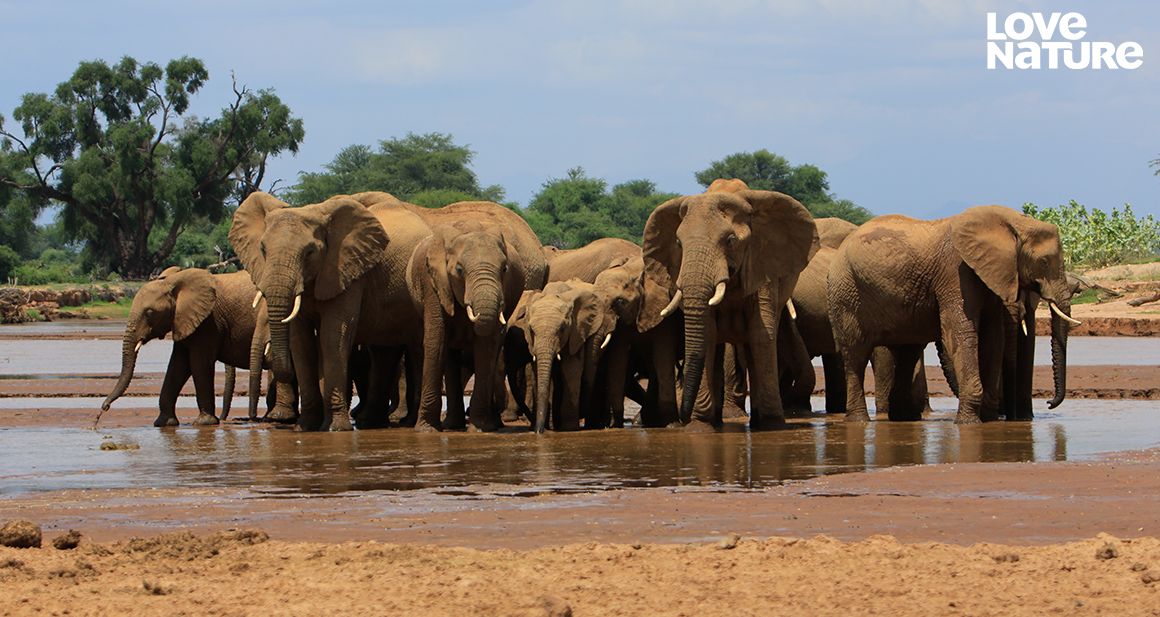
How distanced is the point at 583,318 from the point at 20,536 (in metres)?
8.71

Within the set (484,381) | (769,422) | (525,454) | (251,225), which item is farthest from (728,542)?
(251,225)

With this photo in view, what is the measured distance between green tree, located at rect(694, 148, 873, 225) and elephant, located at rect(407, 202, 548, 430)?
275ft

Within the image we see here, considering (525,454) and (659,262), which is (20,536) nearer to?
(525,454)

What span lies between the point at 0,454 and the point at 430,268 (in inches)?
175

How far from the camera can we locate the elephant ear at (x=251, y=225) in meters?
18.9

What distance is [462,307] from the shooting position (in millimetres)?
17672

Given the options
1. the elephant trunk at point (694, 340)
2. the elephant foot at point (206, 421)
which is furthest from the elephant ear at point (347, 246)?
the elephant trunk at point (694, 340)

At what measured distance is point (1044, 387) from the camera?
2395 cm

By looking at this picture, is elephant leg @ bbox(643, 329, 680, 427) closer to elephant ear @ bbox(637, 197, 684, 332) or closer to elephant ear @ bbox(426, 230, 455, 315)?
elephant ear @ bbox(637, 197, 684, 332)

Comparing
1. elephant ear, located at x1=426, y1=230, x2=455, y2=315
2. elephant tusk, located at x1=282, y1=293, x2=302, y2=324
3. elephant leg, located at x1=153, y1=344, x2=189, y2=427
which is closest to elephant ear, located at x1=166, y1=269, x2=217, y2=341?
elephant leg, located at x1=153, y1=344, x2=189, y2=427

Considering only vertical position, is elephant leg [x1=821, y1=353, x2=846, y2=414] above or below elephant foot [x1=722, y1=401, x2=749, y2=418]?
above

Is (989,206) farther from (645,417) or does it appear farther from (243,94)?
(243,94)

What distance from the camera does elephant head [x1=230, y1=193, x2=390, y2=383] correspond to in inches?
702

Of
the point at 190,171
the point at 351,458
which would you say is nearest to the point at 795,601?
the point at 351,458
